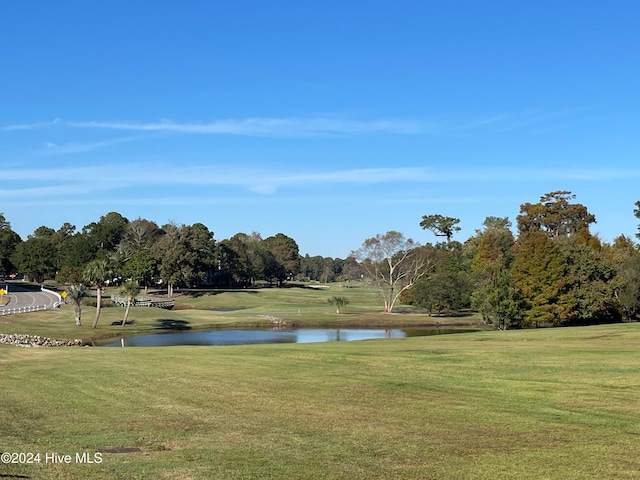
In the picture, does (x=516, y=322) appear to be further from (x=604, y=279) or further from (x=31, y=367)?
(x=31, y=367)

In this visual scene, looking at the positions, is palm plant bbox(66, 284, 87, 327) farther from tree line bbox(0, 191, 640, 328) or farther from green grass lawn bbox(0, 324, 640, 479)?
green grass lawn bbox(0, 324, 640, 479)

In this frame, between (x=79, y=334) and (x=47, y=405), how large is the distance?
4497 cm

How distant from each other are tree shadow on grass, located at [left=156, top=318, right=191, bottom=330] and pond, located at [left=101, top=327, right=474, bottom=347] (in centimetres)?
417

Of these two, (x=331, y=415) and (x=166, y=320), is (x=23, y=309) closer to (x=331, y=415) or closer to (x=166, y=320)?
(x=166, y=320)

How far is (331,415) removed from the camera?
16.4 meters

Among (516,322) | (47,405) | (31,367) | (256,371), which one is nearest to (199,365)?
(256,371)

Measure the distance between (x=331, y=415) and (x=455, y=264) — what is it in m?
97.1

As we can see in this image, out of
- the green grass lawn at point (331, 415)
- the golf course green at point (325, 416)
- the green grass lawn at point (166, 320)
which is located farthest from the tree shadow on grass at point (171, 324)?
the green grass lawn at point (331, 415)

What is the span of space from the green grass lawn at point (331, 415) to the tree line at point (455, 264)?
1730 inches

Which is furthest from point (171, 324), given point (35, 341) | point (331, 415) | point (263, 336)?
point (331, 415)

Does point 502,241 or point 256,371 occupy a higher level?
point 502,241

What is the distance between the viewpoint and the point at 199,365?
28000mm

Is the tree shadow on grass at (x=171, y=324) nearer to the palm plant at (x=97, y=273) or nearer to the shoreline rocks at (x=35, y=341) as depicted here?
the palm plant at (x=97, y=273)

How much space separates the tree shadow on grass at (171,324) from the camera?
74119mm
